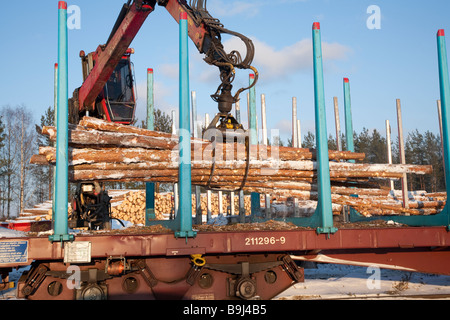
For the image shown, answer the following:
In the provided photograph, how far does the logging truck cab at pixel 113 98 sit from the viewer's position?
9.56 m

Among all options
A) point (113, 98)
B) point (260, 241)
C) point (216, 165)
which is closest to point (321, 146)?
point (260, 241)

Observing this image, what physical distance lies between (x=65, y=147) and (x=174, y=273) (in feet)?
7.41

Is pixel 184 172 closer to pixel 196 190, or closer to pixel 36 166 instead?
pixel 196 190

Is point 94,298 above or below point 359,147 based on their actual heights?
below

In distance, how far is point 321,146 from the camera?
5.73 meters

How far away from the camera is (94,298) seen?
591 cm

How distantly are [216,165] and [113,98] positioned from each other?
4.59 meters

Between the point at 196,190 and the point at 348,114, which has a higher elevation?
the point at 348,114

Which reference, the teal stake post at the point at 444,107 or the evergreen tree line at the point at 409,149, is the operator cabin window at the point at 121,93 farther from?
the evergreen tree line at the point at 409,149

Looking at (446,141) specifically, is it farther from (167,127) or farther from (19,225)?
(167,127)

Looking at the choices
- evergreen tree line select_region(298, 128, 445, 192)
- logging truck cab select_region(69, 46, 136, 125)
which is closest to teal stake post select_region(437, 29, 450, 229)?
logging truck cab select_region(69, 46, 136, 125)

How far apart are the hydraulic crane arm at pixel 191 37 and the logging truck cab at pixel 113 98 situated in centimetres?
43
